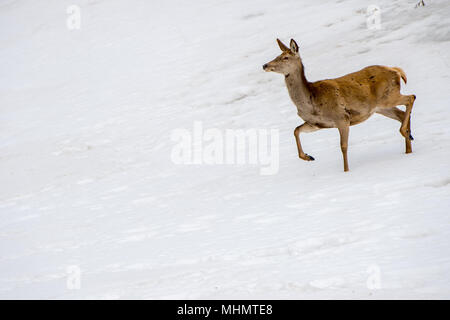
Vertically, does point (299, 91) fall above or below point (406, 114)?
above

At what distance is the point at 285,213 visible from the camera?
9391mm

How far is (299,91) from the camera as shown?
10414 mm

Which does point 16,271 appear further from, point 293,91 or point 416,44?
point 416,44

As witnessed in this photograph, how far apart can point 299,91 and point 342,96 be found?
28.4 inches

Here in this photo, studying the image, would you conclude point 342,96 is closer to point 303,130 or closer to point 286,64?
point 303,130

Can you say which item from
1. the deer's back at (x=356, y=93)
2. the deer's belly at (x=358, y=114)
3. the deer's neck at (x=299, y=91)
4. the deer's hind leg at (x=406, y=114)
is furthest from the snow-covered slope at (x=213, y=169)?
the deer's neck at (x=299, y=91)

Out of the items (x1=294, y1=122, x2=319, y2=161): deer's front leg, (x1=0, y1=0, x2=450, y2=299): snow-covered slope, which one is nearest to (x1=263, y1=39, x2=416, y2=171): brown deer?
(x1=294, y1=122, x2=319, y2=161): deer's front leg

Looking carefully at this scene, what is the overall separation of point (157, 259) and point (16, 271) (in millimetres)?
2378

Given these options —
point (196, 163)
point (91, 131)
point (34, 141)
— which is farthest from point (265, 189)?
point (34, 141)

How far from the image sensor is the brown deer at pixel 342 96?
10.3m

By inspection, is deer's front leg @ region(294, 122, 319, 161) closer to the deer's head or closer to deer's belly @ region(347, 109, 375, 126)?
deer's belly @ region(347, 109, 375, 126)

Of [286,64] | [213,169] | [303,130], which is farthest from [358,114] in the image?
[213,169]

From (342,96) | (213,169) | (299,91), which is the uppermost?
(299,91)

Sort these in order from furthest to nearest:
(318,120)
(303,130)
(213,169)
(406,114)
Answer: (213,169), (303,130), (406,114), (318,120)
